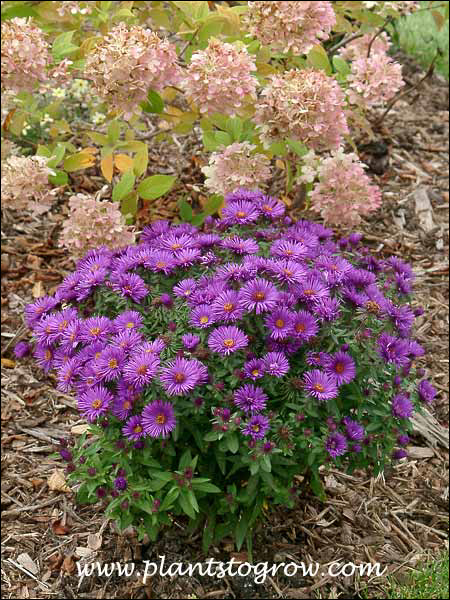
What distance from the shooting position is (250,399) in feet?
6.19

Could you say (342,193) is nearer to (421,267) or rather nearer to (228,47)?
(228,47)

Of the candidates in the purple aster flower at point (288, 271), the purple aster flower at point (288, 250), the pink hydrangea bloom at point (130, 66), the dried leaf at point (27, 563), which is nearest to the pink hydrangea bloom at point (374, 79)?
the pink hydrangea bloom at point (130, 66)

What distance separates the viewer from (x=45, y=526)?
2561 millimetres

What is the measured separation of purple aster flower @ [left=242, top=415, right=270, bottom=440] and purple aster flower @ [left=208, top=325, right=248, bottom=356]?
172 millimetres

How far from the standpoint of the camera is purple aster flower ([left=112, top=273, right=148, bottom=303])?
2070 mm

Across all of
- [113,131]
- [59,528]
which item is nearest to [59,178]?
[113,131]

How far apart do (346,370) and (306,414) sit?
0.16 metres

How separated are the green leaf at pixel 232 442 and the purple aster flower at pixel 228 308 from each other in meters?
0.28

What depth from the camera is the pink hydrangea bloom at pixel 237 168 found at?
287 centimetres

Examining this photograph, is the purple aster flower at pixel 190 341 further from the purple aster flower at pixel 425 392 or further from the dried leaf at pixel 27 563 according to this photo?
the dried leaf at pixel 27 563

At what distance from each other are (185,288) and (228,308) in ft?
0.64

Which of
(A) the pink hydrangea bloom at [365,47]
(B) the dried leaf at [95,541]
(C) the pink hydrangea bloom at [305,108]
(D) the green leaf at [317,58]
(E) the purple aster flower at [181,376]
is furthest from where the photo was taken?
(A) the pink hydrangea bloom at [365,47]

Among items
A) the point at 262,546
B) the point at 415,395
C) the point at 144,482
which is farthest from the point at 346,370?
the point at 262,546

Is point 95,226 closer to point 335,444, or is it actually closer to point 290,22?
point 290,22
